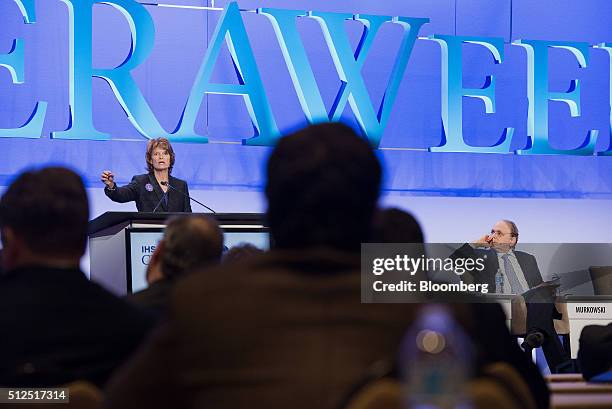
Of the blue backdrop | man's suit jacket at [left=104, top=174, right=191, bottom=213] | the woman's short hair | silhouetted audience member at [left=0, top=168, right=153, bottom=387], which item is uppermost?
the blue backdrop

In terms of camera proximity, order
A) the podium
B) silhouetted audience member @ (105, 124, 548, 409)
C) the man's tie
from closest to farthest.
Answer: silhouetted audience member @ (105, 124, 548, 409)
the podium
the man's tie

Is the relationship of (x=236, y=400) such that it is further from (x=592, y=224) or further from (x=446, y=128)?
(x=592, y=224)

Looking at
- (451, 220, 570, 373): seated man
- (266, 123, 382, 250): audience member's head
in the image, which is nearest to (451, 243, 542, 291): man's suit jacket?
(451, 220, 570, 373): seated man

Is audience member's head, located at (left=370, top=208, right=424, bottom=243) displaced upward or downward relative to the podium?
downward

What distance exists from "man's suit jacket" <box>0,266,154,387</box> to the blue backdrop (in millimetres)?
5666

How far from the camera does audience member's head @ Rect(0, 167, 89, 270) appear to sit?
1.75 metres

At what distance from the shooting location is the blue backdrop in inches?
283

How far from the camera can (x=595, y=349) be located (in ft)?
6.74

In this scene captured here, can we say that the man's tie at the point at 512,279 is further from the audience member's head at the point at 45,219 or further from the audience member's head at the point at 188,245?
the audience member's head at the point at 45,219

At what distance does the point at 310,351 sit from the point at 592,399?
846 mm

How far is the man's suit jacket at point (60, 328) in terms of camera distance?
1671mm

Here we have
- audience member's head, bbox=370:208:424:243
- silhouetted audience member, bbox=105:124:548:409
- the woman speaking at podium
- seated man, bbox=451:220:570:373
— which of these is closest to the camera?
silhouetted audience member, bbox=105:124:548:409
